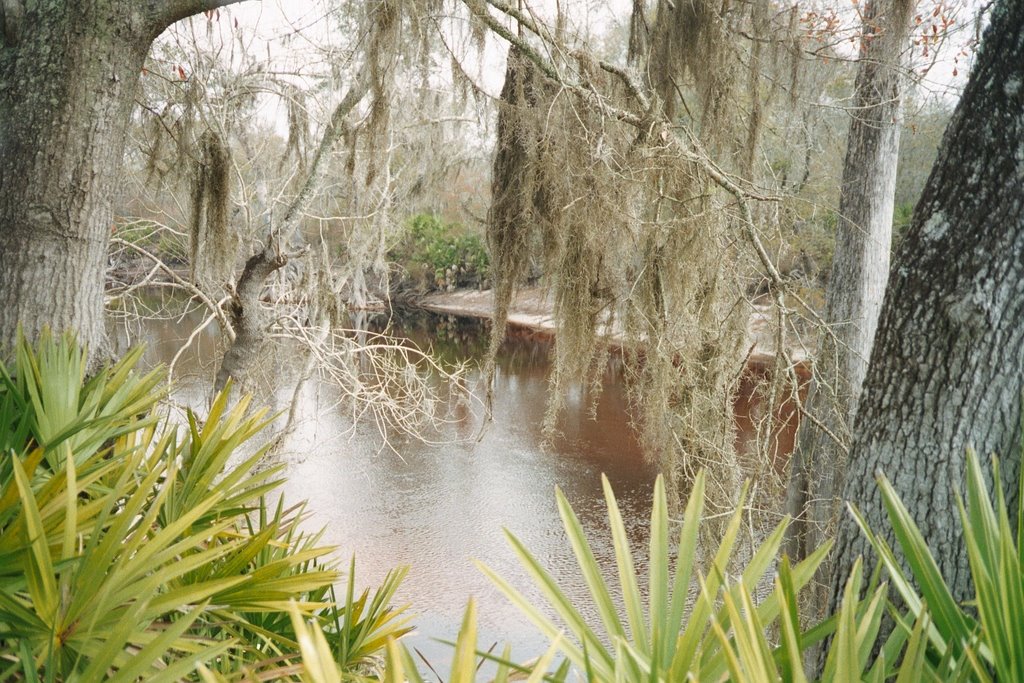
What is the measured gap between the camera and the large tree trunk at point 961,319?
1675 millimetres

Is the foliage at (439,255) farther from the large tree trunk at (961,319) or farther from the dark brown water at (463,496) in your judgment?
the large tree trunk at (961,319)

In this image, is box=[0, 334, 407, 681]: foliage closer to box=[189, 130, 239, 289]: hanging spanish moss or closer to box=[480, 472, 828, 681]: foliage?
box=[480, 472, 828, 681]: foliage

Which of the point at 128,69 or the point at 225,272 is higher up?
the point at 128,69

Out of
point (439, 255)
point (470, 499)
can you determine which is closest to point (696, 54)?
point (470, 499)

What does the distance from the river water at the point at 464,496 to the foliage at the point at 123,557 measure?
3.85 meters

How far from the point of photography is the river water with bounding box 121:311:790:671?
22.4ft

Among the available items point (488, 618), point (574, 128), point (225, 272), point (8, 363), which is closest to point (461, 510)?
point (488, 618)

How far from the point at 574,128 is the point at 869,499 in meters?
1.95

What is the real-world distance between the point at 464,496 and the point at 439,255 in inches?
448

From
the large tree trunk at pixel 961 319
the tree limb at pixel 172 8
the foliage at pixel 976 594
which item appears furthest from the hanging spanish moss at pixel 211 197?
the foliage at pixel 976 594

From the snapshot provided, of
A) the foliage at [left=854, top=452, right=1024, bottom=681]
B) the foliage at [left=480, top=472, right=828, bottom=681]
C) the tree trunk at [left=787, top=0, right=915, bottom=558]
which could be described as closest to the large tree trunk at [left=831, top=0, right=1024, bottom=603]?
the foliage at [left=854, top=452, right=1024, bottom=681]

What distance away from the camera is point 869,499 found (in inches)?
74.5

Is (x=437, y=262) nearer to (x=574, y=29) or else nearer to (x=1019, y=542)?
(x=574, y=29)

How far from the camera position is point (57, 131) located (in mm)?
2191
